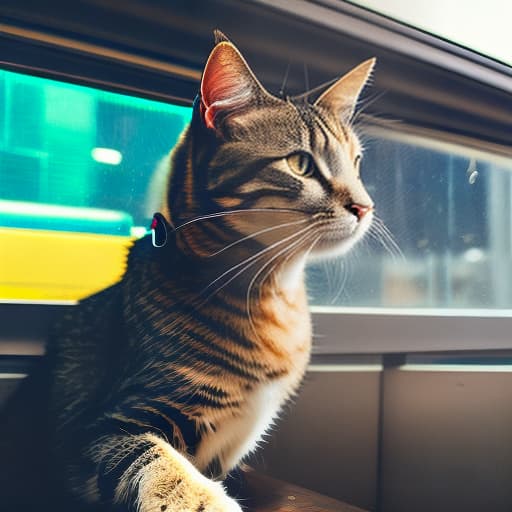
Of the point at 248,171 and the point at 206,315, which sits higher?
the point at 248,171

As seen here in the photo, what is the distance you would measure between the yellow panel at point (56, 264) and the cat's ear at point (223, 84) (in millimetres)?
223

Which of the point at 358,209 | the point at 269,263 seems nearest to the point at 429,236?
the point at 358,209

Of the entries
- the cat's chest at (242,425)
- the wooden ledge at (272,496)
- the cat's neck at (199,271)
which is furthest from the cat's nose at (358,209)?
the wooden ledge at (272,496)

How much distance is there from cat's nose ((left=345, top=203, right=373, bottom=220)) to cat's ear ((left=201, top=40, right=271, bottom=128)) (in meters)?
0.21

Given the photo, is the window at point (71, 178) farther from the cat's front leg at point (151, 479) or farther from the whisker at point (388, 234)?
the whisker at point (388, 234)

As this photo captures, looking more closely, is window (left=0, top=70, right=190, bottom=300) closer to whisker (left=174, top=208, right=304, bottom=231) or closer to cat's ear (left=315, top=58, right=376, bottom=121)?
whisker (left=174, top=208, right=304, bottom=231)

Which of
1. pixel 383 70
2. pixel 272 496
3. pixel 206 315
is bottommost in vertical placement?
pixel 272 496

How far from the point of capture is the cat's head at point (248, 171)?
2.41 ft

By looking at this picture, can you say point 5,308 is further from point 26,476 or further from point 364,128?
point 364,128

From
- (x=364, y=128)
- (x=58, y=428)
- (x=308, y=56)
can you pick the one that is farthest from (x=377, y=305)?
(x=58, y=428)

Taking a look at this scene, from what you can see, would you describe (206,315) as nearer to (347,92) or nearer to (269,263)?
(269,263)

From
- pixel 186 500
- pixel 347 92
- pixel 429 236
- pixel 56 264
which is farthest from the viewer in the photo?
pixel 429 236

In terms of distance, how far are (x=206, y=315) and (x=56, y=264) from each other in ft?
0.69

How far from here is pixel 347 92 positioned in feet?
2.84
